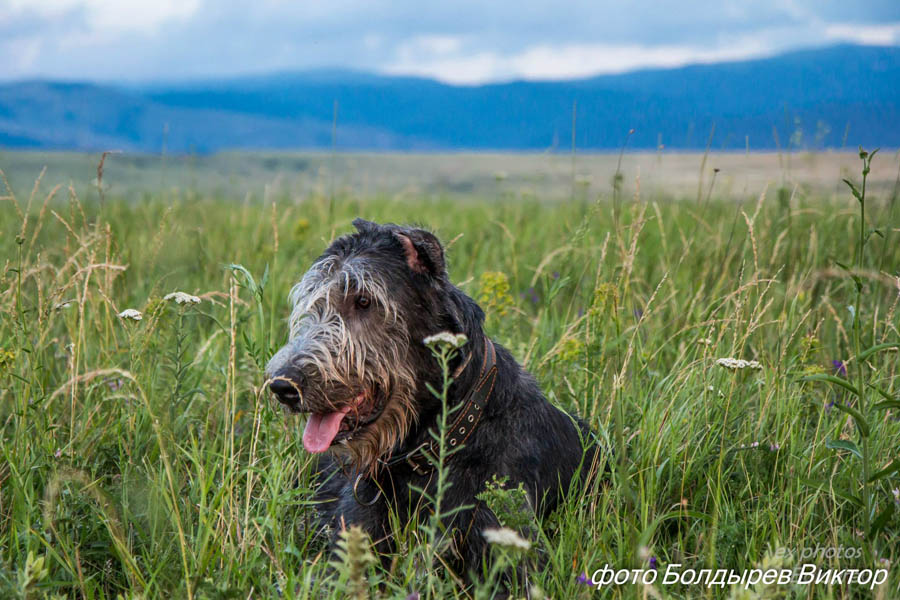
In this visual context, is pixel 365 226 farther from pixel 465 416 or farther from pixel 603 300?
pixel 603 300

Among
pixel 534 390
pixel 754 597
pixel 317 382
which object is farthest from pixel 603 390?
pixel 754 597

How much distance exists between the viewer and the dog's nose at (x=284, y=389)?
325 centimetres

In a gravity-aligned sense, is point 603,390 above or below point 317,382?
→ below

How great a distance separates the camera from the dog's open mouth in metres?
3.49

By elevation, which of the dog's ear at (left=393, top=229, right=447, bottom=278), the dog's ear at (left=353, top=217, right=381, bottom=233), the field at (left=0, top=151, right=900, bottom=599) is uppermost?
the dog's ear at (left=353, top=217, right=381, bottom=233)

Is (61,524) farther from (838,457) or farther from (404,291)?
(838,457)

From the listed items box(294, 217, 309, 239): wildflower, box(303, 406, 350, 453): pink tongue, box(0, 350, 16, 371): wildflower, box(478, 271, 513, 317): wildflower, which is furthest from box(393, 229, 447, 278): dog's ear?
box(294, 217, 309, 239): wildflower

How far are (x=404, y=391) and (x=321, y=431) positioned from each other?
430 mm


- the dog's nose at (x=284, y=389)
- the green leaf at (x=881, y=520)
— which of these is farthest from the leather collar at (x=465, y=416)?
the green leaf at (x=881, y=520)

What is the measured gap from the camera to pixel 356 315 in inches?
144

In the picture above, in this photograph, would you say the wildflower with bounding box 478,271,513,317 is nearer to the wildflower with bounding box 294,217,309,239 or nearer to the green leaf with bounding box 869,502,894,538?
the green leaf with bounding box 869,502,894,538

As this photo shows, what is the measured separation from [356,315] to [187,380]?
182 cm

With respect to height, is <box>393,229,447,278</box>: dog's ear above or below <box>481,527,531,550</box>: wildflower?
above

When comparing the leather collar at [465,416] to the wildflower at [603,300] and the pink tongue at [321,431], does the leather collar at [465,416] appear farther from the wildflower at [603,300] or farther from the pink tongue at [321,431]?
the wildflower at [603,300]
